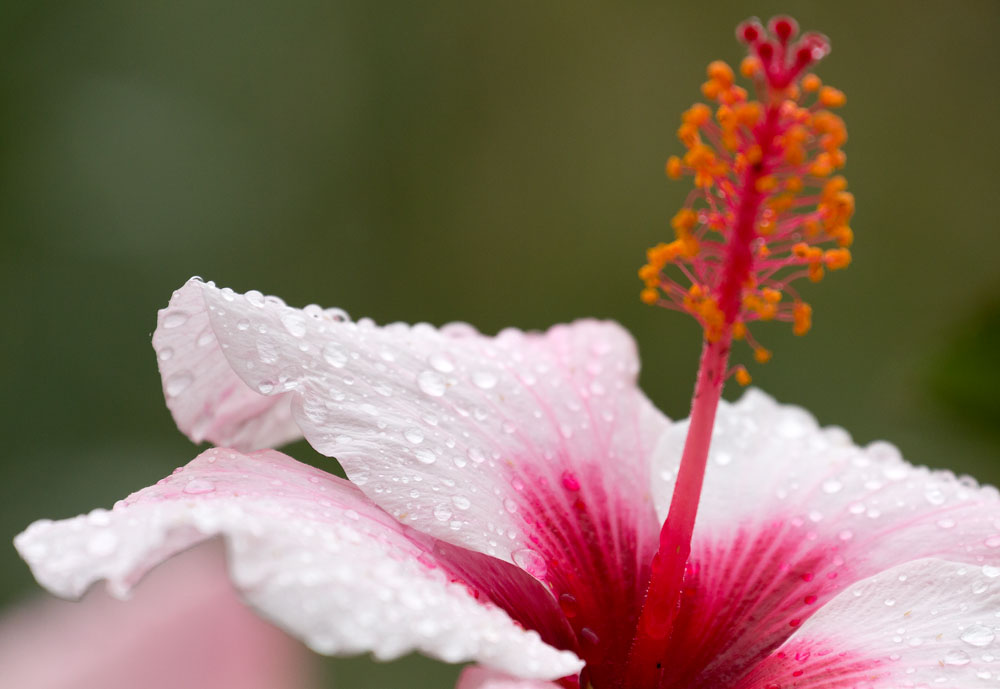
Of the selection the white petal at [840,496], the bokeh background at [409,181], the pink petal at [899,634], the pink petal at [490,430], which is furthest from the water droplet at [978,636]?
the bokeh background at [409,181]

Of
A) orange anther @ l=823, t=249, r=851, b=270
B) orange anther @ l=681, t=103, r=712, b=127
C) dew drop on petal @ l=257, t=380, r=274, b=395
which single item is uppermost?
orange anther @ l=681, t=103, r=712, b=127

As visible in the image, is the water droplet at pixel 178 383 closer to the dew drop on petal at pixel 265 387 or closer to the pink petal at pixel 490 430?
the pink petal at pixel 490 430

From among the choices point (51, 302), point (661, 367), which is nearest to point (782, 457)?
point (661, 367)

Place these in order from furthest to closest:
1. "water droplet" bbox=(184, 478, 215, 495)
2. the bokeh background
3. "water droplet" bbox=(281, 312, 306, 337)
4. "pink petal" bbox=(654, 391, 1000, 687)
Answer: the bokeh background
"pink petal" bbox=(654, 391, 1000, 687)
"water droplet" bbox=(281, 312, 306, 337)
"water droplet" bbox=(184, 478, 215, 495)

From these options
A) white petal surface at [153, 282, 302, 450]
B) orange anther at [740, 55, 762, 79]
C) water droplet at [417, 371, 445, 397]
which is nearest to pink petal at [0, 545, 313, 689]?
white petal surface at [153, 282, 302, 450]

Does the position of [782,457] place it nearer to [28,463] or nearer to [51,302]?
[28,463]

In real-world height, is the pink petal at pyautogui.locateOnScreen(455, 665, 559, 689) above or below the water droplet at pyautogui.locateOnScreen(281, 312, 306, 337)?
below

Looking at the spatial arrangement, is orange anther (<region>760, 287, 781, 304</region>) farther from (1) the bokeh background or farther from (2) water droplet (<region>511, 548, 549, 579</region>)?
(1) the bokeh background
